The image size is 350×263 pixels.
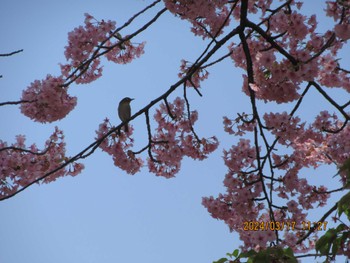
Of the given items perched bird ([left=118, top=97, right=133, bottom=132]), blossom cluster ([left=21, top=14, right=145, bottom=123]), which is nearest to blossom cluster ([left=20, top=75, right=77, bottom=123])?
blossom cluster ([left=21, top=14, right=145, bottom=123])

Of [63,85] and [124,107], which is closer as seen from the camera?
[63,85]

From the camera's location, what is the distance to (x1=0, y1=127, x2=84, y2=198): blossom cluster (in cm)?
612

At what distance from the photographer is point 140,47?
719cm

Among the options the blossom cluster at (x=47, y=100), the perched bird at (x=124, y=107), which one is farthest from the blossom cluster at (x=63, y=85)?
the perched bird at (x=124, y=107)

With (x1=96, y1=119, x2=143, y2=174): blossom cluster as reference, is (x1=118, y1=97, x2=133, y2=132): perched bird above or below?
above

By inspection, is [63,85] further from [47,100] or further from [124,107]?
[124,107]

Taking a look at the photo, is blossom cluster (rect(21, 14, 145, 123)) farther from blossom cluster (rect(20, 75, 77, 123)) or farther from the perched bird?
the perched bird

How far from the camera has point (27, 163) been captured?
6371 millimetres

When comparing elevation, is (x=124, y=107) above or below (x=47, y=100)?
above

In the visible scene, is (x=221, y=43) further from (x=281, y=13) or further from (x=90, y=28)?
(x=90, y=28)

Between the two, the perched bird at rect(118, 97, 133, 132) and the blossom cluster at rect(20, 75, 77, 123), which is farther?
the perched bird at rect(118, 97, 133, 132)

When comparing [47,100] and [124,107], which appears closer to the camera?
[47,100]

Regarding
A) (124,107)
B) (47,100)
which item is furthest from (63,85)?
(124,107)

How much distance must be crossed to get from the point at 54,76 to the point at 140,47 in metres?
2.18
